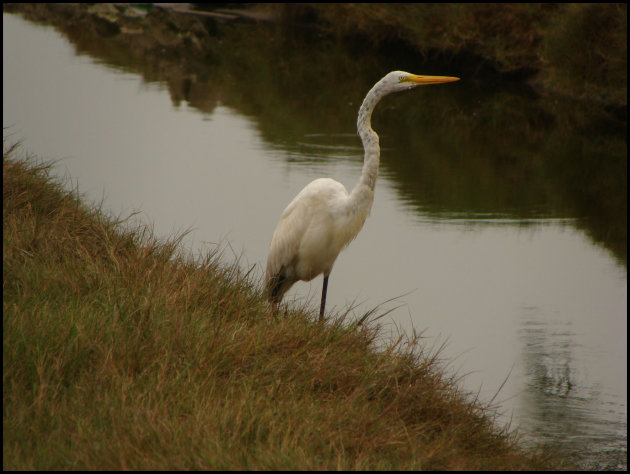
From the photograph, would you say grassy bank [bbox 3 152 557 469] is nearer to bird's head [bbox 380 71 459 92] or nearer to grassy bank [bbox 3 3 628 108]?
bird's head [bbox 380 71 459 92]

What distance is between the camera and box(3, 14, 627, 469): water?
19.9ft

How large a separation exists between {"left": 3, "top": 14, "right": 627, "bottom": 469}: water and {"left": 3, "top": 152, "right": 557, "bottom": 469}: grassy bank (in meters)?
0.87

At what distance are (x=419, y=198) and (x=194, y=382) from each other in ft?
22.7

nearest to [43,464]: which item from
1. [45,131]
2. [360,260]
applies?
[360,260]

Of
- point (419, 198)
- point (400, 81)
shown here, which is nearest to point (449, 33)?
point (419, 198)

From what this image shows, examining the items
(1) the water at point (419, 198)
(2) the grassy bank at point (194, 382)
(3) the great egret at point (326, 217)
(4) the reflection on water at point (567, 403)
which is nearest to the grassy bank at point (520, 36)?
(1) the water at point (419, 198)

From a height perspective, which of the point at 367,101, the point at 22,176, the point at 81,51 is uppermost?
the point at 367,101

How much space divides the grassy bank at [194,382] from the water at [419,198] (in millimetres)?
866

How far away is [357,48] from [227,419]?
20.4 meters

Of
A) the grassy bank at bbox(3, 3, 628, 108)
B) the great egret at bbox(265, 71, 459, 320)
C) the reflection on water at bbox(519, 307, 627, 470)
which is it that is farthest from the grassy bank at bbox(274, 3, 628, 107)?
the great egret at bbox(265, 71, 459, 320)

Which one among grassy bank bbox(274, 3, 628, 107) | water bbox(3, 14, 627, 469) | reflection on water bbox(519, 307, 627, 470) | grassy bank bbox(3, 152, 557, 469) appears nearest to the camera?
grassy bank bbox(3, 152, 557, 469)

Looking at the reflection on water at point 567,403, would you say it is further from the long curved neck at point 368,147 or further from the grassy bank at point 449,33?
the grassy bank at point 449,33

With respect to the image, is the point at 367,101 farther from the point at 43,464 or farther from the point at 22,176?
the point at 43,464

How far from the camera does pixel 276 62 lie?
64.1ft
